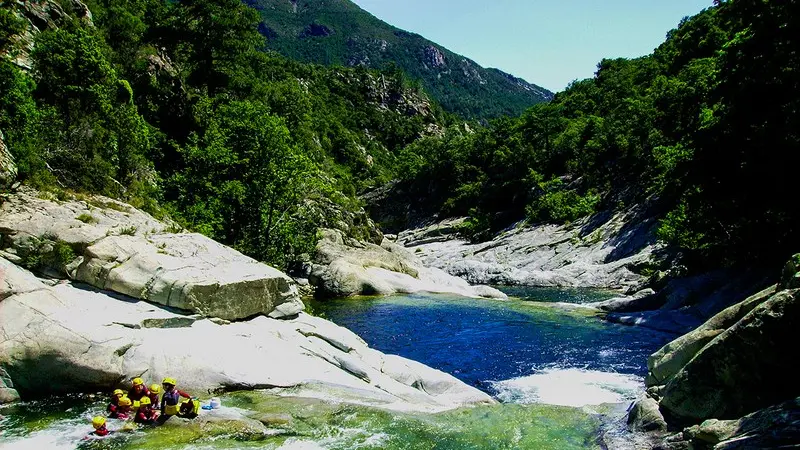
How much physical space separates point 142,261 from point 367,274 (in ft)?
79.9

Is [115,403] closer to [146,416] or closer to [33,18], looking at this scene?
[146,416]

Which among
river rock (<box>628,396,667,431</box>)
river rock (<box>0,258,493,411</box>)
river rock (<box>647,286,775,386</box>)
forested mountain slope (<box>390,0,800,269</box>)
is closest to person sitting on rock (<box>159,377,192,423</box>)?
river rock (<box>0,258,493,411</box>)

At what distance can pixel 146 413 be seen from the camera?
1154cm

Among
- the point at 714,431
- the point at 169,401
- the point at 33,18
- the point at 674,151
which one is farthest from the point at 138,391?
the point at 674,151

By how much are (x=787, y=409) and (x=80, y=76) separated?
120ft

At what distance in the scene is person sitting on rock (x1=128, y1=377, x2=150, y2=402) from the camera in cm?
1177

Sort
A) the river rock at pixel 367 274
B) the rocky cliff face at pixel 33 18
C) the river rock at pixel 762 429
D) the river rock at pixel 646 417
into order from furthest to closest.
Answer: the river rock at pixel 367 274 → the rocky cliff face at pixel 33 18 → the river rock at pixel 646 417 → the river rock at pixel 762 429

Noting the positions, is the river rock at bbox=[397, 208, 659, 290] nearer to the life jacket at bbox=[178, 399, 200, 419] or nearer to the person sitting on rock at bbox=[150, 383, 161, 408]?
the life jacket at bbox=[178, 399, 200, 419]

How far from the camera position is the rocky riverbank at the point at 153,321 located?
1291cm

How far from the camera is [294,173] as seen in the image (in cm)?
3531

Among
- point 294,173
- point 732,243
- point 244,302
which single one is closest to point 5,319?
point 244,302

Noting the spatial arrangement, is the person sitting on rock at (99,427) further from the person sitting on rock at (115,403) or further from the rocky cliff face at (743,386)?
the rocky cliff face at (743,386)

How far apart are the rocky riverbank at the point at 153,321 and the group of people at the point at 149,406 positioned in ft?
4.74

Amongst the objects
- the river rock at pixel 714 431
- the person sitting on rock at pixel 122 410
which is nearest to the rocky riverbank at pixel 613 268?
the river rock at pixel 714 431
